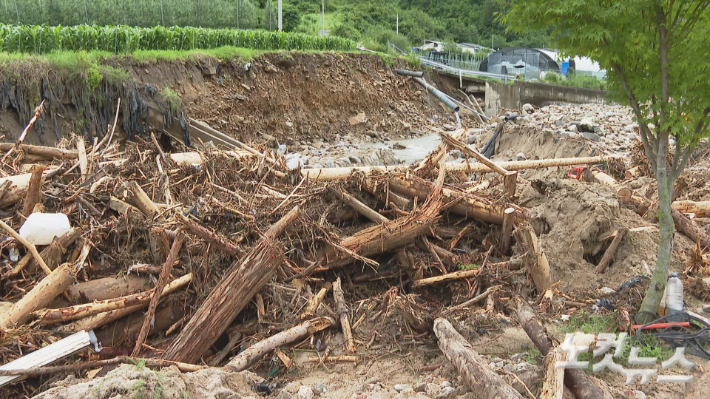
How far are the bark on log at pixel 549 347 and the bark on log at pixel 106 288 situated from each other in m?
3.48

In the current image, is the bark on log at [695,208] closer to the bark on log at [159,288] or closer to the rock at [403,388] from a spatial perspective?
the rock at [403,388]

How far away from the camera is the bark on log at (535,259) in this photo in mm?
5645

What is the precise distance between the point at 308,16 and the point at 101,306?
43.0 meters

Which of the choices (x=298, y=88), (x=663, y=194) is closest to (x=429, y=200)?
(x=663, y=194)

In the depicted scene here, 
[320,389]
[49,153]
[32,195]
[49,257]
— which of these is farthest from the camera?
[49,153]

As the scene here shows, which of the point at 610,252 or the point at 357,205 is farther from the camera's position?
the point at 610,252

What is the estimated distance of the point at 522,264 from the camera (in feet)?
19.0

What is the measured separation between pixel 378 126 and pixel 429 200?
730 inches

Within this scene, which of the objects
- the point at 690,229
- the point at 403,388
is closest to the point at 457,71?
the point at 690,229

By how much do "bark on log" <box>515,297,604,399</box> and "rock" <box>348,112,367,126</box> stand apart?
19.0 m

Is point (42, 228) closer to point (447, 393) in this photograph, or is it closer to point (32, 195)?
point (32, 195)

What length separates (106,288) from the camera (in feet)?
15.8

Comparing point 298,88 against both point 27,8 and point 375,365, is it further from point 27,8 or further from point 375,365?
point 375,365

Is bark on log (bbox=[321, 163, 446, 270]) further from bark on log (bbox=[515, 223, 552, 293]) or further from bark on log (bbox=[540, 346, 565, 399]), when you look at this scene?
bark on log (bbox=[540, 346, 565, 399])
